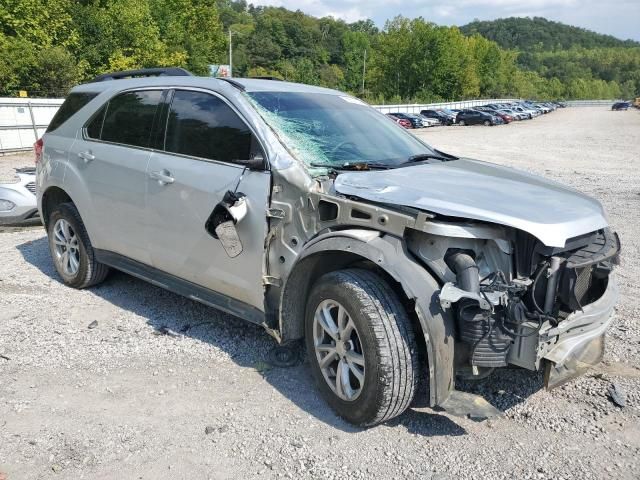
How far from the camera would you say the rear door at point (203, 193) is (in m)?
3.67

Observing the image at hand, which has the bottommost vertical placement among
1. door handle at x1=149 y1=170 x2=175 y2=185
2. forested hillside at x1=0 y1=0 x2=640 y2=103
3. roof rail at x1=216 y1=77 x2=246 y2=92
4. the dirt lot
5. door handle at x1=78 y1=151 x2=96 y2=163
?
the dirt lot

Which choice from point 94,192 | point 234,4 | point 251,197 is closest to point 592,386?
point 251,197

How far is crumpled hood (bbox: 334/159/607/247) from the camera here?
2.84 meters

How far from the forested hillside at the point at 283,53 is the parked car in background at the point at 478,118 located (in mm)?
21013

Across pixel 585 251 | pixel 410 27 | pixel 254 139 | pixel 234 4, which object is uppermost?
pixel 234 4

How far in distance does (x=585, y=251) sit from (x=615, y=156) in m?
18.7

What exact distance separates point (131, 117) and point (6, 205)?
4214 millimetres

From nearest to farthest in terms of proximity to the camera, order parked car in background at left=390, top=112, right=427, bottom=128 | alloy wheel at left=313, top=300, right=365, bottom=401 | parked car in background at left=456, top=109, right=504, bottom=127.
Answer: alloy wheel at left=313, top=300, right=365, bottom=401
parked car in background at left=390, top=112, right=427, bottom=128
parked car in background at left=456, top=109, right=504, bottom=127

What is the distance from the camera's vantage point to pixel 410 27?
86.2 meters

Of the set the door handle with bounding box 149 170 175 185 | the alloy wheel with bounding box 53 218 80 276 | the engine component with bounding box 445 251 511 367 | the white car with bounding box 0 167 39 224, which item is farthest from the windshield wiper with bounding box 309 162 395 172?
the white car with bounding box 0 167 39 224

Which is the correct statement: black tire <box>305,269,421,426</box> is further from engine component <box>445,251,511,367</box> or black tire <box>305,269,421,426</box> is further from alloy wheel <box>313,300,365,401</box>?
engine component <box>445,251,511,367</box>

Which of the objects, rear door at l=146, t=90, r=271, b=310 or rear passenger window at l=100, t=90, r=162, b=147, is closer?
rear door at l=146, t=90, r=271, b=310

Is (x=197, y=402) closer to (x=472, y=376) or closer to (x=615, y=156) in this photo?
(x=472, y=376)

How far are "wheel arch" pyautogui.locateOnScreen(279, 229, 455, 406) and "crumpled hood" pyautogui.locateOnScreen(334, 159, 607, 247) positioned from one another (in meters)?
0.25
